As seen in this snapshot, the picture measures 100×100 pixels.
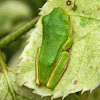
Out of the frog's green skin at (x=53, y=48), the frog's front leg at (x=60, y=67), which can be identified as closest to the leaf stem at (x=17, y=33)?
the frog's green skin at (x=53, y=48)

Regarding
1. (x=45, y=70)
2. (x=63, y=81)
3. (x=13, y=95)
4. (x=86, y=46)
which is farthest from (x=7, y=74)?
(x=86, y=46)

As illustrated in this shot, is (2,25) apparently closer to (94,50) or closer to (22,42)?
(22,42)

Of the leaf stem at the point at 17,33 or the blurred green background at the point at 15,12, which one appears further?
the blurred green background at the point at 15,12

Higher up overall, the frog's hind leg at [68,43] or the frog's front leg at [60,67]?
the frog's hind leg at [68,43]

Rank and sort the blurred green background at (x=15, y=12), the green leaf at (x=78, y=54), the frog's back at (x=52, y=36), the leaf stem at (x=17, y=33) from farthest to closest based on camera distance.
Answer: the blurred green background at (x=15, y=12) → the leaf stem at (x=17, y=33) → the frog's back at (x=52, y=36) → the green leaf at (x=78, y=54)

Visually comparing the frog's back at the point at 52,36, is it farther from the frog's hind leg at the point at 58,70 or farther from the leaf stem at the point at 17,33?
the leaf stem at the point at 17,33

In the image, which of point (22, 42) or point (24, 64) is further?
point (22, 42)
